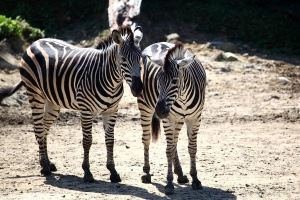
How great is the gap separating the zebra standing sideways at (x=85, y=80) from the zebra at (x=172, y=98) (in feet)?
1.20

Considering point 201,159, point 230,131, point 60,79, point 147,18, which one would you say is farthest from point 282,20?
point 60,79

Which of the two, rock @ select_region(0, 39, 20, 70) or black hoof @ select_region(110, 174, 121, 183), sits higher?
rock @ select_region(0, 39, 20, 70)

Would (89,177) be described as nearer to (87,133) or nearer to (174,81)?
(87,133)

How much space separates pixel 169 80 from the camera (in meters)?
7.29

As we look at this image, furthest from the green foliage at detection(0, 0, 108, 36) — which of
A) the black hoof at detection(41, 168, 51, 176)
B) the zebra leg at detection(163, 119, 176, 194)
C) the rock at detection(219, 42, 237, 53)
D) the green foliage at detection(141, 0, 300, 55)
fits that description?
the zebra leg at detection(163, 119, 176, 194)

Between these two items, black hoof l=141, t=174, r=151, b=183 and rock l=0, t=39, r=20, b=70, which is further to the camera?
rock l=0, t=39, r=20, b=70

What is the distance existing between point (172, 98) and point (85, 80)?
4.99 feet

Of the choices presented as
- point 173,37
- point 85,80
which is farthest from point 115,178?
point 173,37

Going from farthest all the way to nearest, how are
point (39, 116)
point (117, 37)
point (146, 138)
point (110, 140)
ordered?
point (39, 116)
point (146, 138)
point (110, 140)
point (117, 37)

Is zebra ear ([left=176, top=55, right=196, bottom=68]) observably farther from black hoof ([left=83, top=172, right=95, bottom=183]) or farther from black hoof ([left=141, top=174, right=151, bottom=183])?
black hoof ([left=83, top=172, right=95, bottom=183])

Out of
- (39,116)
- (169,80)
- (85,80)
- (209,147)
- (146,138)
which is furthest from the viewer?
(209,147)

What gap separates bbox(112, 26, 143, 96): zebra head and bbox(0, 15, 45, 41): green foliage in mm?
7861

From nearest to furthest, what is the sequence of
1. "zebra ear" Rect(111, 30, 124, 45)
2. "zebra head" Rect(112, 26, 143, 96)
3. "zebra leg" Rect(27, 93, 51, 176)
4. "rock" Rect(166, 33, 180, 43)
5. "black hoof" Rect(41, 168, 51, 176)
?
"zebra head" Rect(112, 26, 143, 96)
"zebra ear" Rect(111, 30, 124, 45)
"black hoof" Rect(41, 168, 51, 176)
"zebra leg" Rect(27, 93, 51, 176)
"rock" Rect(166, 33, 180, 43)

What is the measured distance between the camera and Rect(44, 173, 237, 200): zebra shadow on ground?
7625mm
